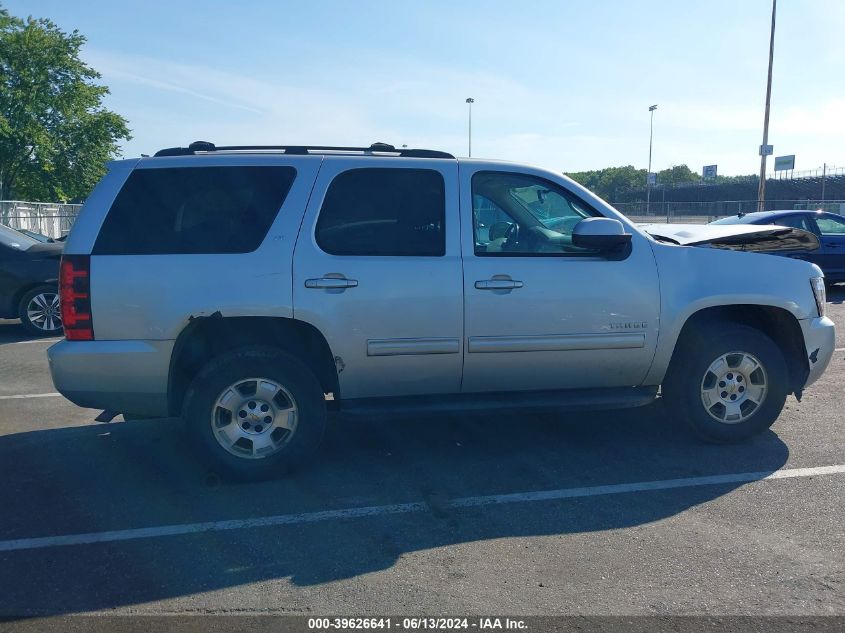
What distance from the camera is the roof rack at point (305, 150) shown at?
5.24 meters

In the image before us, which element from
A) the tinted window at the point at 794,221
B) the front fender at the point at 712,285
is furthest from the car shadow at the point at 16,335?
the tinted window at the point at 794,221

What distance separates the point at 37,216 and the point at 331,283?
25.4 m

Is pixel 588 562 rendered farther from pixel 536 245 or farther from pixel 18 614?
pixel 18 614

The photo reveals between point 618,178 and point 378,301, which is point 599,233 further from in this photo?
point 618,178

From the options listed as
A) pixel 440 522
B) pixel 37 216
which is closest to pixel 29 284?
pixel 440 522

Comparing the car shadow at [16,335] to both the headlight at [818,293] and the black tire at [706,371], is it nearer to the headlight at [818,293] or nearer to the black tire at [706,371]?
the black tire at [706,371]

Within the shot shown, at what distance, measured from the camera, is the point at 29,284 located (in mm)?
10430

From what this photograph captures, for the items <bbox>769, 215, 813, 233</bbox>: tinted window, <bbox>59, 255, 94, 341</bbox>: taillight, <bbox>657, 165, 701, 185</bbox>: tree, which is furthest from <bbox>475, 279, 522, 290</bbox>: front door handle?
<bbox>657, 165, 701, 185</bbox>: tree

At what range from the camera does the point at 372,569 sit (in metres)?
3.78

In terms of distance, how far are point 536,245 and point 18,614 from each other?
363cm

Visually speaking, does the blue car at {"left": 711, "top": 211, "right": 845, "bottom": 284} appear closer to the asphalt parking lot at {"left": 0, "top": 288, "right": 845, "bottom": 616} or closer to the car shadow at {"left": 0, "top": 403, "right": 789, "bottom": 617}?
the asphalt parking lot at {"left": 0, "top": 288, "right": 845, "bottom": 616}

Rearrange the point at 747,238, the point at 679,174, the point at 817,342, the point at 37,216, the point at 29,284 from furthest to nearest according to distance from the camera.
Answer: the point at 679,174 → the point at 37,216 → the point at 29,284 → the point at 747,238 → the point at 817,342

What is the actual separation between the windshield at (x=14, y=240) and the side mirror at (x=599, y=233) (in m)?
8.49

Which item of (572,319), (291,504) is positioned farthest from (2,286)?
(572,319)
